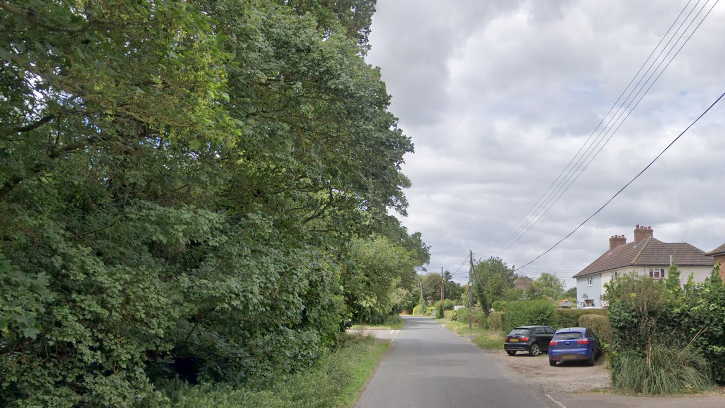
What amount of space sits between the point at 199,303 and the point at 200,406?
1400 millimetres

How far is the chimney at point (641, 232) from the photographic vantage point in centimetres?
5040

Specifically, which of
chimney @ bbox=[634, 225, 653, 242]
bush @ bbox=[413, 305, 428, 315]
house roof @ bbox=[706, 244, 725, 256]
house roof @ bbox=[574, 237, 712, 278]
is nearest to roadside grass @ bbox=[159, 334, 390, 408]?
house roof @ bbox=[706, 244, 725, 256]

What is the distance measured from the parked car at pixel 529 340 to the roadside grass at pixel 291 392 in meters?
11.1

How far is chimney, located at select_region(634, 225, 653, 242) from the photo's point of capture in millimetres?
50403

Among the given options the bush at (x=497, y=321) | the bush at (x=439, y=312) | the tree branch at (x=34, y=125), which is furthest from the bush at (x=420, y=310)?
the tree branch at (x=34, y=125)

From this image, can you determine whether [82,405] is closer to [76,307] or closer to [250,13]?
[76,307]

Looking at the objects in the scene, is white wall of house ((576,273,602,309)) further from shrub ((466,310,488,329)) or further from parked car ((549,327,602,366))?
parked car ((549,327,602,366))

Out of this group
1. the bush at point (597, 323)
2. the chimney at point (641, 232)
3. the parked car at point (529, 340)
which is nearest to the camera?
the bush at point (597, 323)

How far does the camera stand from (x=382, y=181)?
11.4m

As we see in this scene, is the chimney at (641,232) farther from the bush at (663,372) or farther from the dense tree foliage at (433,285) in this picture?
the dense tree foliage at (433,285)

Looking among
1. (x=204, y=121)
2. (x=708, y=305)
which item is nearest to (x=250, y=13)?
(x=204, y=121)

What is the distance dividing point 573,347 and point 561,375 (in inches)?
99.7

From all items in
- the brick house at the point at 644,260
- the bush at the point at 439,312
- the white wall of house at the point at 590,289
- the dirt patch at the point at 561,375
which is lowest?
the dirt patch at the point at 561,375

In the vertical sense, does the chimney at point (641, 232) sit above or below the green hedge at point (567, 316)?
above
